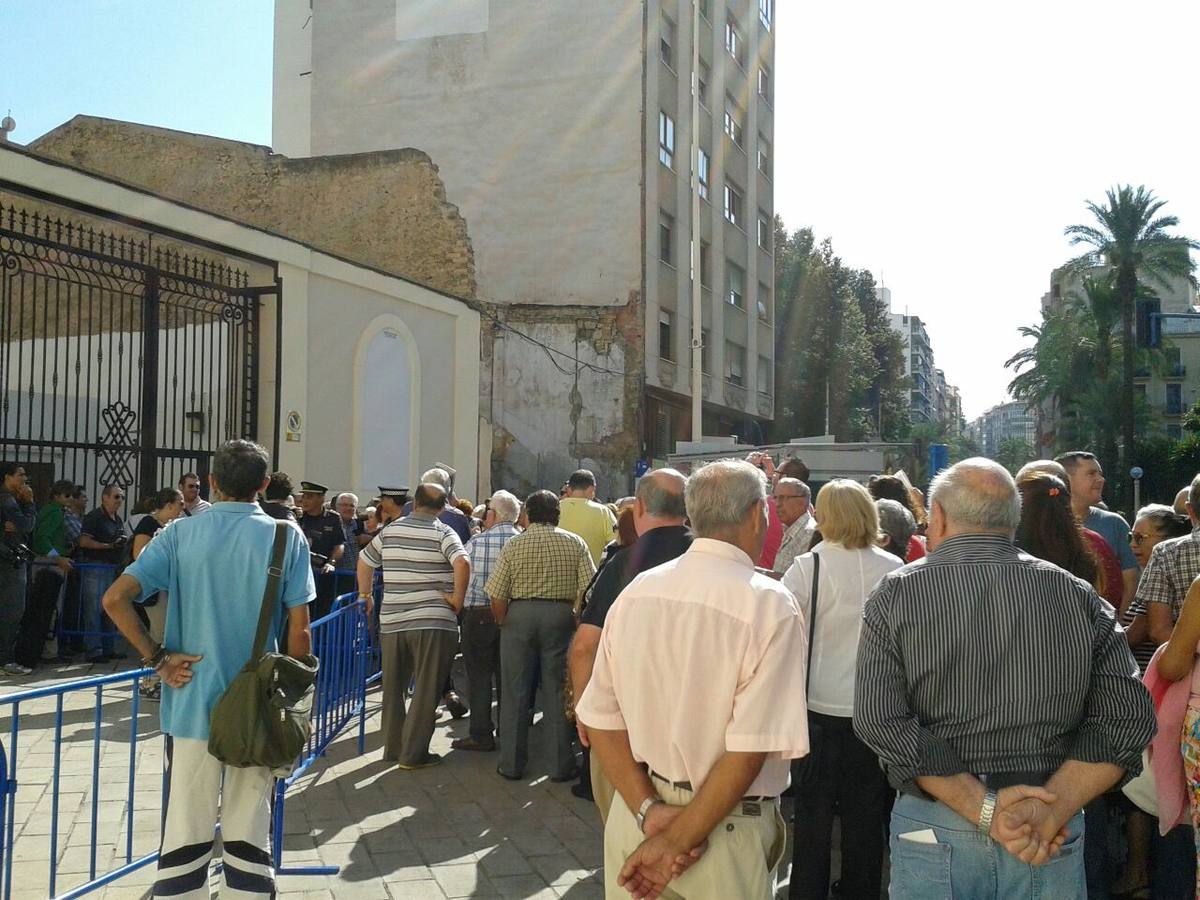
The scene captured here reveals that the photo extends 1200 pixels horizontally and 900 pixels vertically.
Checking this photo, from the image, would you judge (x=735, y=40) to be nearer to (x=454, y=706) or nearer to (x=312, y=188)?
(x=312, y=188)

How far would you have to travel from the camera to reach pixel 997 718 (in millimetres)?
2734

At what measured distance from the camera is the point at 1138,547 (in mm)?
6078

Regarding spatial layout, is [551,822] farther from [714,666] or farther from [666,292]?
[666,292]

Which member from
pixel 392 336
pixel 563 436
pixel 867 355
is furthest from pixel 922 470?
pixel 867 355

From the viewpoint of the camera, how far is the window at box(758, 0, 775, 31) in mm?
38469

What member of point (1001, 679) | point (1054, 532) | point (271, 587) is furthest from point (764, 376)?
point (1001, 679)

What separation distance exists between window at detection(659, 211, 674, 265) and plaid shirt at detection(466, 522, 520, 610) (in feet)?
70.0

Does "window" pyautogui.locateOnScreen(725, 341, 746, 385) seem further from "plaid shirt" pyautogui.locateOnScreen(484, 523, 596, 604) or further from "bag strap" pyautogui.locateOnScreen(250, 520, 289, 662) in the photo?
"bag strap" pyautogui.locateOnScreen(250, 520, 289, 662)

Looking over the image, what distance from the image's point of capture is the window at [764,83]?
3834 centimetres

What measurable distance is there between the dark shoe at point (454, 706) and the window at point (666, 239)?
20827 mm

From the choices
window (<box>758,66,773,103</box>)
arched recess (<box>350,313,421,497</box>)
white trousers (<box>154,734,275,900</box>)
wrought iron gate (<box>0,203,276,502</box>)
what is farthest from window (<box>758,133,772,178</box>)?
white trousers (<box>154,734,275,900</box>)

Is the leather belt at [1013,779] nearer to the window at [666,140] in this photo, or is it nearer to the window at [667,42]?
the window at [666,140]

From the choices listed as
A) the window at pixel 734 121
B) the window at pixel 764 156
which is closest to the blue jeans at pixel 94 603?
the window at pixel 734 121

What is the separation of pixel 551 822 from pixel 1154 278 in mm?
48291
